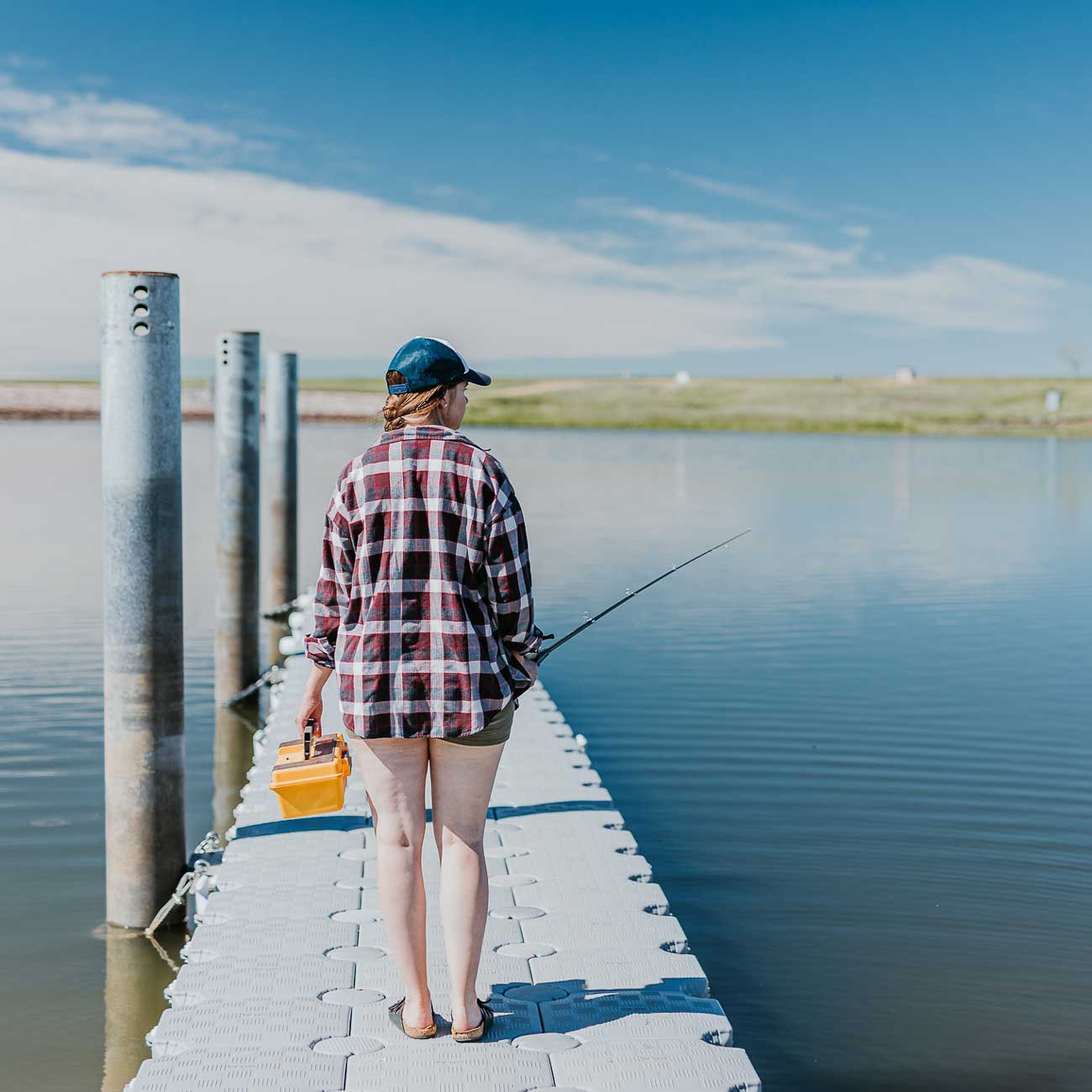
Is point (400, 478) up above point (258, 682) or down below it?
above

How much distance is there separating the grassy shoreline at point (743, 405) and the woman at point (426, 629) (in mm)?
69435

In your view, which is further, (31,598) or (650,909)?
(31,598)

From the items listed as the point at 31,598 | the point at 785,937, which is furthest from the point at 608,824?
the point at 31,598

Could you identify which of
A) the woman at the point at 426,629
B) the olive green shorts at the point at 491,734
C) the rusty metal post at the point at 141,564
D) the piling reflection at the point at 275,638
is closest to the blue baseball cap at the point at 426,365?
the woman at the point at 426,629

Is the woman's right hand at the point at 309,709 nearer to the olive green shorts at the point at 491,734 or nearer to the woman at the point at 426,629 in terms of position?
the woman at the point at 426,629

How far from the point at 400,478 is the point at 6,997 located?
304 centimetres

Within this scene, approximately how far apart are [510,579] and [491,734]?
374mm

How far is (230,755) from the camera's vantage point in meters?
9.20

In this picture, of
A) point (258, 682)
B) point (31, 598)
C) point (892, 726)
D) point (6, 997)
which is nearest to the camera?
point (6, 997)

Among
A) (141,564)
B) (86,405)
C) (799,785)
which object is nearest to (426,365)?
(141,564)

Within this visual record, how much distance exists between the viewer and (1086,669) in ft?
36.9

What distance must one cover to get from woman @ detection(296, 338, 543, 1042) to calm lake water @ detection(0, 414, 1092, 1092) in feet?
5.93

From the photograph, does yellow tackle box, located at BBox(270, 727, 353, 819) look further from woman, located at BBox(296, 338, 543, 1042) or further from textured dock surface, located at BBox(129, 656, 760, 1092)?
woman, located at BBox(296, 338, 543, 1042)

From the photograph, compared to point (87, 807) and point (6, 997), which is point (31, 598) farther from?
point (6, 997)
